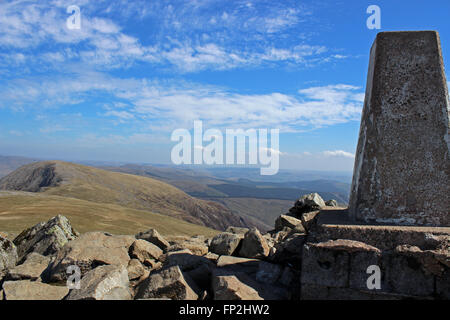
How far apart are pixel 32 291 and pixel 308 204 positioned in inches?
371

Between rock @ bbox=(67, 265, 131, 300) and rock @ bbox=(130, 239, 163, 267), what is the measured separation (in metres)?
1.43

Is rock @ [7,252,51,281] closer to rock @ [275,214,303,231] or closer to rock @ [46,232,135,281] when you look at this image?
rock @ [46,232,135,281]

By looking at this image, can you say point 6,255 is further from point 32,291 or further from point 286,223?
point 286,223

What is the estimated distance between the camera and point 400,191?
5.29 metres

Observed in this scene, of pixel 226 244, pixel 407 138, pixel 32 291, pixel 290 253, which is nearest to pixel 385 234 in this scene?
pixel 407 138

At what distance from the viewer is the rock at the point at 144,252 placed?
6.86m

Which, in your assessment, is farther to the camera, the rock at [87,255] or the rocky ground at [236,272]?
the rock at [87,255]

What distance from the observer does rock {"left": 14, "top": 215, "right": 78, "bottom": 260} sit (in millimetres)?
7809

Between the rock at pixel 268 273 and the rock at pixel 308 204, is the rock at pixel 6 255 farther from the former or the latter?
the rock at pixel 308 204

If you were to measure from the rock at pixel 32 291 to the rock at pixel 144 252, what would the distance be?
182cm

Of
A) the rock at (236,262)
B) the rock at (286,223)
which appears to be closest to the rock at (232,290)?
the rock at (236,262)
